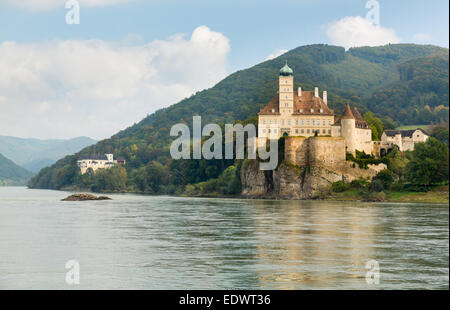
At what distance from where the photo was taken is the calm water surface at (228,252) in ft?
95.4

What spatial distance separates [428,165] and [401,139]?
35.9m

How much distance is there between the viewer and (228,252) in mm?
38000

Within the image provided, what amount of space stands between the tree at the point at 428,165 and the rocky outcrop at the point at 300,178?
1463cm

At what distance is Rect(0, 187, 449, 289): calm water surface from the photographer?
95.4 ft

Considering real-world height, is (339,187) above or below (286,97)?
below

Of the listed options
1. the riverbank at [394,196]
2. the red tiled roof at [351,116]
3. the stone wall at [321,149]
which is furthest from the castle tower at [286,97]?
the riverbank at [394,196]

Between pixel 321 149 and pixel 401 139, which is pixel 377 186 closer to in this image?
pixel 321 149

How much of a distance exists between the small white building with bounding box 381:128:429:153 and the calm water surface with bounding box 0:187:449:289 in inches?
2384

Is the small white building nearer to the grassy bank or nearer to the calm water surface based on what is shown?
the grassy bank

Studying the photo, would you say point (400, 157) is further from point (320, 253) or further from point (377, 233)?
point (320, 253)

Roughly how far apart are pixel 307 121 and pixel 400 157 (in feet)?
55.9

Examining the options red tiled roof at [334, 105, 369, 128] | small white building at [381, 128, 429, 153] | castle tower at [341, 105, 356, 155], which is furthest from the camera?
small white building at [381, 128, 429, 153]

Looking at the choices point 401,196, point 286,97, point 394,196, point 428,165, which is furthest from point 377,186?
point 286,97

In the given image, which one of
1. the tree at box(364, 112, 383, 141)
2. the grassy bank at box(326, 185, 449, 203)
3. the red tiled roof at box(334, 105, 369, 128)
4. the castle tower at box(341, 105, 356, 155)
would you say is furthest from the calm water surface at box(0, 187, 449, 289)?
the tree at box(364, 112, 383, 141)
